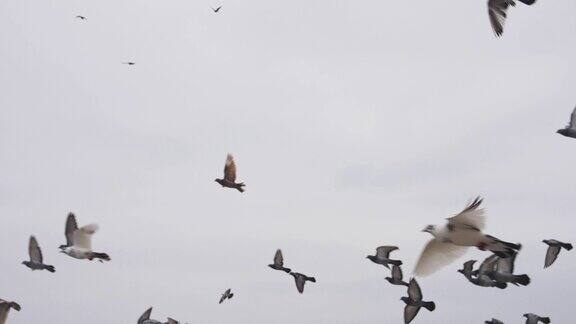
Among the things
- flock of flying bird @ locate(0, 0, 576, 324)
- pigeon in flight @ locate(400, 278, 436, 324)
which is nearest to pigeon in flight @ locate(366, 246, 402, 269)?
flock of flying bird @ locate(0, 0, 576, 324)

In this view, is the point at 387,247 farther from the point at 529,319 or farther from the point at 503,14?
the point at 503,14

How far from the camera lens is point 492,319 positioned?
3450 cm

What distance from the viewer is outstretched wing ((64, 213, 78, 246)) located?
33.3 m

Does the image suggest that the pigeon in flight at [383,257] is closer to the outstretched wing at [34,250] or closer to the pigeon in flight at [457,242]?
the pigeon in flight at [457,242]

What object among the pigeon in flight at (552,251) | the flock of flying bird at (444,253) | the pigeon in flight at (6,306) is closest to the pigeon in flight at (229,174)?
the flock of flying bird at (444,253)

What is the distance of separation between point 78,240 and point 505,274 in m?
19.2

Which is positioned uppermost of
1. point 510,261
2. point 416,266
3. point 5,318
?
point 510,261

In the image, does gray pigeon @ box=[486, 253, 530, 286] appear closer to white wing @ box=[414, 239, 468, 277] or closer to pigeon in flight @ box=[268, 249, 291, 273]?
white wing @ box=[414, 239, 468, 277]

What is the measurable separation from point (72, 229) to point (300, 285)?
14807 millimetres

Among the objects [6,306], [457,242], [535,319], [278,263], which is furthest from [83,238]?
[535,319]

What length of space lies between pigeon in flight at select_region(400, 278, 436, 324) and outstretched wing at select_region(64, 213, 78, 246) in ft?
51.8

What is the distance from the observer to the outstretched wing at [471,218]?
19422 millimetres

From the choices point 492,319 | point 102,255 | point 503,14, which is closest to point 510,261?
point 492,319

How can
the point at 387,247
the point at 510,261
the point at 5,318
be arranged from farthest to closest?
the point at 387,247 < the point at 510,261 < the point at 5,318
